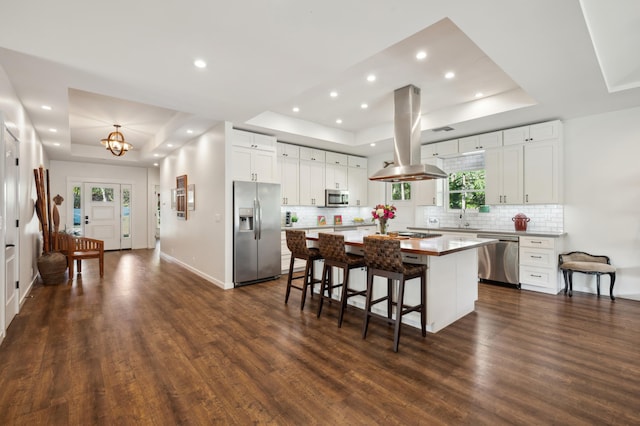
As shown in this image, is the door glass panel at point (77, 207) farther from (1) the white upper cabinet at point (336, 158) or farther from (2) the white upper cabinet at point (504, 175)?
(2) the white upper cabinet at point (504, 175)

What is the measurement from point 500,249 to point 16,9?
6338 mm

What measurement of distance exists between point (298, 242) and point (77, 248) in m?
4.93

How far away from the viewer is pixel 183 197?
670cm

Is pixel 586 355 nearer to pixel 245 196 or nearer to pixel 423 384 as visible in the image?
pixel 423 384

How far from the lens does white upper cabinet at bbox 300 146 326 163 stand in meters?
6.61

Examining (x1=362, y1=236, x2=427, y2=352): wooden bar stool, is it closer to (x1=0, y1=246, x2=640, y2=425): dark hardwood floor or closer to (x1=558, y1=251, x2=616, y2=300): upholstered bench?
(x1=0, y1=246, x2=640, y2=425): dark hardwood floor

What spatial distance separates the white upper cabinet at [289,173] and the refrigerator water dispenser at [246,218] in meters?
1.04

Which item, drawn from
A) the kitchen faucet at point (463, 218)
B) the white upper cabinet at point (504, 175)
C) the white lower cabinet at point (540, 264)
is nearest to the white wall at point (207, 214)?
the kitchen faucet at point (463, 218)

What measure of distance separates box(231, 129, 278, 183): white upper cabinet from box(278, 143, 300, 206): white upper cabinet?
0.45 meters

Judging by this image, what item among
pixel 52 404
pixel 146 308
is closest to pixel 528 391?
pixel 52 404

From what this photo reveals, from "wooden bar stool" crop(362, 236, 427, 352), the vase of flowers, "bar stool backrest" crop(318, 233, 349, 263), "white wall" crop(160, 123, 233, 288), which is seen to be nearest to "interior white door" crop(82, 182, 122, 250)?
"white wall" crop(160, 123, 233, 288)

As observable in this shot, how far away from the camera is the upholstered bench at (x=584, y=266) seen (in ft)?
14.0

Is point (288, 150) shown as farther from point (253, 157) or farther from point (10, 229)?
point (10, 229)

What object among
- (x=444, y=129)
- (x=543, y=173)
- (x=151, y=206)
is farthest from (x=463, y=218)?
(x=151, y=206)
